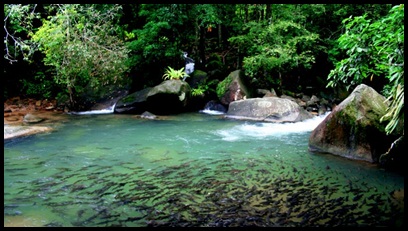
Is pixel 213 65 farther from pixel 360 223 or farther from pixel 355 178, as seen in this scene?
pixel 360 223

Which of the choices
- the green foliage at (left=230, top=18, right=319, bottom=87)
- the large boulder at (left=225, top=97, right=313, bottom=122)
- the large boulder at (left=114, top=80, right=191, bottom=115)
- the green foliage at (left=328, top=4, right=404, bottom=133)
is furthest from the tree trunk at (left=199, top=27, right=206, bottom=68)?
the green foliage at (left=328, top=4, right=404, bottom=133)

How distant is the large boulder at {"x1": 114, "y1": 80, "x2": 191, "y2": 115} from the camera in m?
15.9

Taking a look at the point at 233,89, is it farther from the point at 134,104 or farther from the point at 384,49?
the point at 384,49

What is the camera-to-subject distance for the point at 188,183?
6.65m

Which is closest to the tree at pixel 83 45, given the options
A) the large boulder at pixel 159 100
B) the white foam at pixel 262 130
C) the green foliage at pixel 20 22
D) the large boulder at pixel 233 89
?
the green foliage at pixel 20 22

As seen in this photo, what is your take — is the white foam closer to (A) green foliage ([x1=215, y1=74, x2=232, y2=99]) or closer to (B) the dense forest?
(B) the dense forest

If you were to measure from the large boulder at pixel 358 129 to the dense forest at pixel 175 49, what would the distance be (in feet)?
17.9

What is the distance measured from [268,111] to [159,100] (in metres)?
5.35

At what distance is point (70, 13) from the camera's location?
10664mm

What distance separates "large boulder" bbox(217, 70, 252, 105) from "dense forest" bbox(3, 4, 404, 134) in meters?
0.76

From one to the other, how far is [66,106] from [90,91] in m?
1.64

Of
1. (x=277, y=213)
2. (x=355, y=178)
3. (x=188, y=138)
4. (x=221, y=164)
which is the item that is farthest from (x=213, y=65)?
(x=277, y=213)

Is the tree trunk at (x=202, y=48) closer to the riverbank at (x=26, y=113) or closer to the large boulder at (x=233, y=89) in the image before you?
the large boulder at (x=233, y=89)

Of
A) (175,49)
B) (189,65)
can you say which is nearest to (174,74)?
(175,49)
